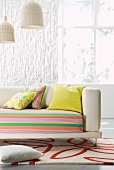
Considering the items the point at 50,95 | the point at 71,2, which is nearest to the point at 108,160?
the point at 50,95

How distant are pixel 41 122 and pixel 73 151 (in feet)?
1.61

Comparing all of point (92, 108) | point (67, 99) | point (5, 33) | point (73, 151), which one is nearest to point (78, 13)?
point (5, 33)

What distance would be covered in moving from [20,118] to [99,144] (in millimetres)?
1053

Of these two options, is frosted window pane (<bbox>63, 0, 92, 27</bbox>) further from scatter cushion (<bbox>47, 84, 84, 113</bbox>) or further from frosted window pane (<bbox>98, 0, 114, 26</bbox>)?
scatter cushion (<bbox>47, 84, 84, 113</bbox>)

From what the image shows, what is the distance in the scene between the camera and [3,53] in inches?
335

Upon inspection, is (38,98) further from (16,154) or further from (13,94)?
(16,154)

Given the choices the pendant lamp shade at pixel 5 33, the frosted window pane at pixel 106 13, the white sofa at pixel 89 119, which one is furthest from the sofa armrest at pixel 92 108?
the frosted window pane at pixel 106 13

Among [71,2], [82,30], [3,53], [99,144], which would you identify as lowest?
[99,144]

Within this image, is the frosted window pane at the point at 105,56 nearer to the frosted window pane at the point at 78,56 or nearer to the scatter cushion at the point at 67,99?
the frosted window pane at the point at 78,56

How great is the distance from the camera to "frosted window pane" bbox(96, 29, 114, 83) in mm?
8750

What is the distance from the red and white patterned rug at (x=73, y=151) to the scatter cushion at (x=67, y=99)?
451mm

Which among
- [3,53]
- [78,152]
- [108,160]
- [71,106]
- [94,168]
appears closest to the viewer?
[94,168]

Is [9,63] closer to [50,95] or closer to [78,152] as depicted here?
[50,95]

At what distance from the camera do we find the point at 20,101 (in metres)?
4.66
